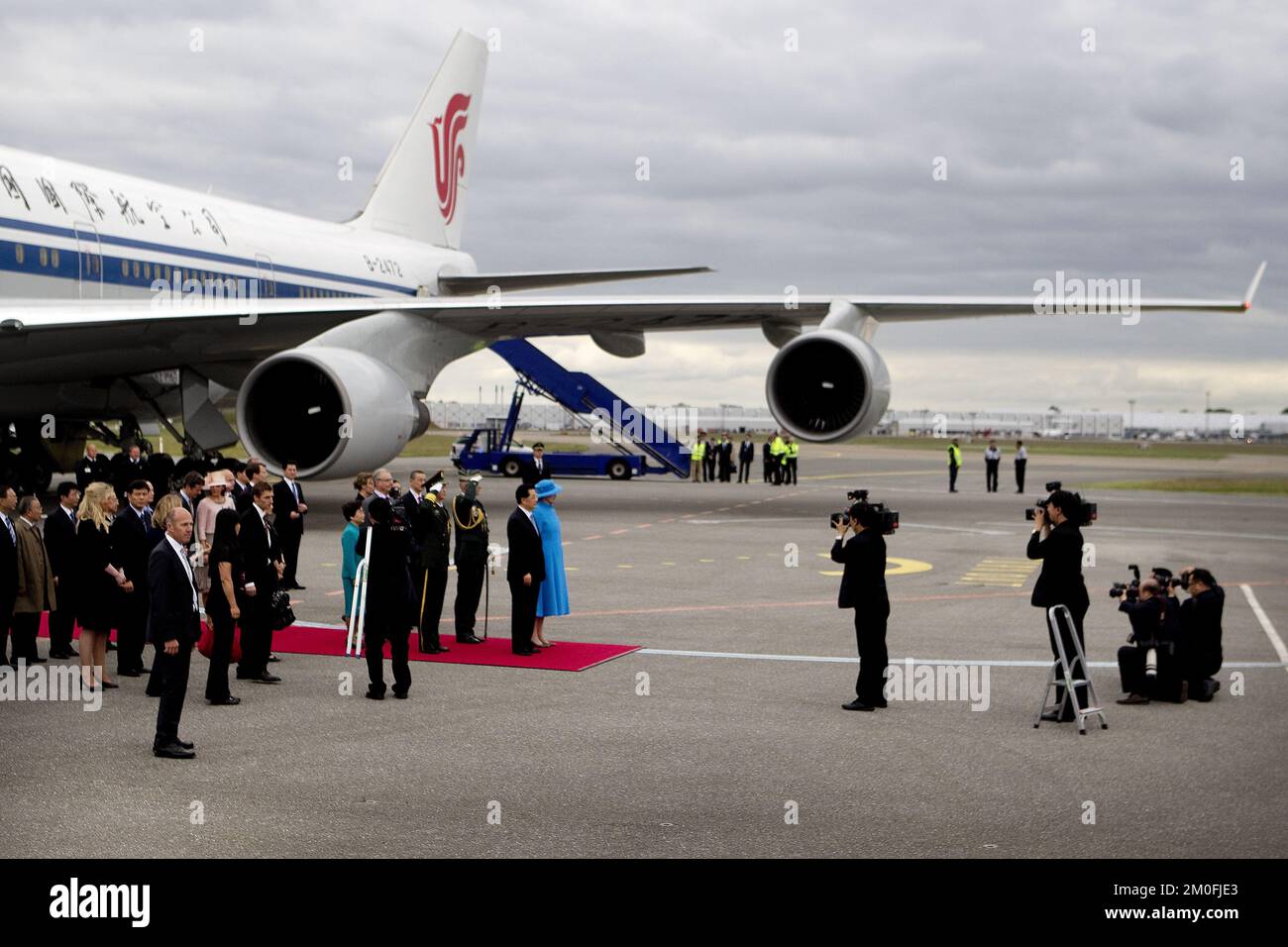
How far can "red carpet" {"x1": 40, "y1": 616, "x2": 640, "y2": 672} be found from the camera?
35.3 ft

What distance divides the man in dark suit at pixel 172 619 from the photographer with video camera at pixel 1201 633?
22.7ft

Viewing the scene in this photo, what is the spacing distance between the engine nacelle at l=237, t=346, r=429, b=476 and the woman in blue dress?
8.01 m

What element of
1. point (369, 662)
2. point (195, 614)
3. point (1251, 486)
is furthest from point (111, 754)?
point (1251, 486)

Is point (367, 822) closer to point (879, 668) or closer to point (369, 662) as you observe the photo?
point (369, 662)

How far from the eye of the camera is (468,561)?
11.8m

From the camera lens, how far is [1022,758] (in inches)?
309

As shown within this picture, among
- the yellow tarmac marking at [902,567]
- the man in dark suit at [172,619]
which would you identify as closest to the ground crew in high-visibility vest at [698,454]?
the yellow tarmac marking at [902,567]

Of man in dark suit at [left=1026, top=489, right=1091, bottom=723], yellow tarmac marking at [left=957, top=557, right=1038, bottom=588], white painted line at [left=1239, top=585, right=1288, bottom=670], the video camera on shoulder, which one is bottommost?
white painted line at [left=1239, top=585, right=1288, bottom=670]

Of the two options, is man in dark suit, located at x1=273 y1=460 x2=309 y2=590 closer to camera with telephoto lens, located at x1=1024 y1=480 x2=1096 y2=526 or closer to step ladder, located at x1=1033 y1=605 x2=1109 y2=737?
camera with telephoto lens, located at x1=1024 y1=480 x2=1096 y2=526

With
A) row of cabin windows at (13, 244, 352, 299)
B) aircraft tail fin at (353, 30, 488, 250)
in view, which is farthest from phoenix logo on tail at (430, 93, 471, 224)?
row of cabin windows at (13, 244, 352, 299)

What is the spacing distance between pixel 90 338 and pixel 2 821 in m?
12.5

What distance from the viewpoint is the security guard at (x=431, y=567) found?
11.2 meters

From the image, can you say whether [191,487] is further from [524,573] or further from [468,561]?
[524,573]

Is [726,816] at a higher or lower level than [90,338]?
lower
